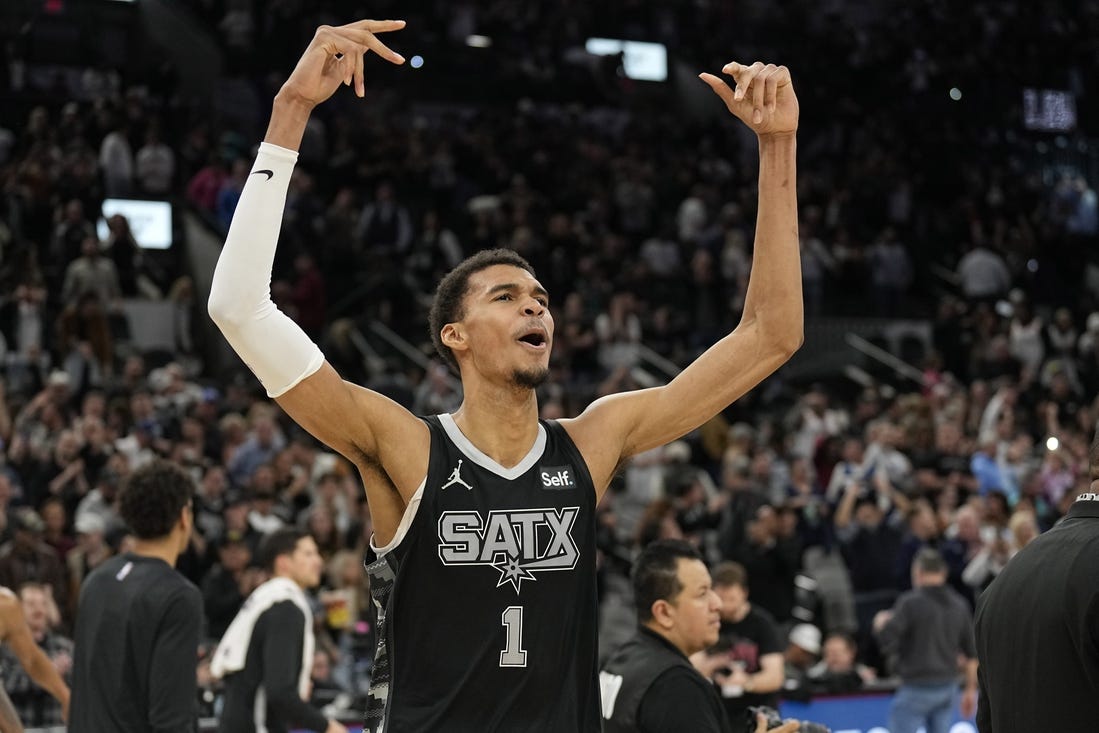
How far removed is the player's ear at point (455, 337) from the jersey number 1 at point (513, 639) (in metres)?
0.70

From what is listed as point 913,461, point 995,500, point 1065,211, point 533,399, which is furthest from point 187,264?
point 533,399

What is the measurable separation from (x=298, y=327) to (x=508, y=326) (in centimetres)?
52

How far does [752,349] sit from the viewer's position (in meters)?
3.94

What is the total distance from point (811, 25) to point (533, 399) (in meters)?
26.8

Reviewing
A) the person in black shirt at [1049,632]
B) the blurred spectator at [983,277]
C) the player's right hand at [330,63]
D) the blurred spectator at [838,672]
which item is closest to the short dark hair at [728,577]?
the blurred spectator at [838,672]

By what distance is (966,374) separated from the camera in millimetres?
21172

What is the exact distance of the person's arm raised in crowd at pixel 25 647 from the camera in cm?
597

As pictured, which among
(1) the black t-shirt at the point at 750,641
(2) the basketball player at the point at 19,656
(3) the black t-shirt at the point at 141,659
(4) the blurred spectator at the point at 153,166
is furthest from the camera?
(4) the blurred spectator at the point at 153,166

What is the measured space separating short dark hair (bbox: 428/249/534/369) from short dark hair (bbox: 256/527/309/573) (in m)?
3.57

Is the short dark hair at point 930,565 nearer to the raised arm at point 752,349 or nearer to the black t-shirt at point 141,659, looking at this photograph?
the black t-shirt at point 141,659

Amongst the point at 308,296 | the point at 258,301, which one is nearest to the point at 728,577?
the point at 258,301

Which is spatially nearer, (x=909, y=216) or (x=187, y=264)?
(x=187, y=264)

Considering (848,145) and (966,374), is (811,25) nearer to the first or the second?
(848,145)

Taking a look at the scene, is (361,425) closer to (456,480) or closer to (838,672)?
(456,480)
